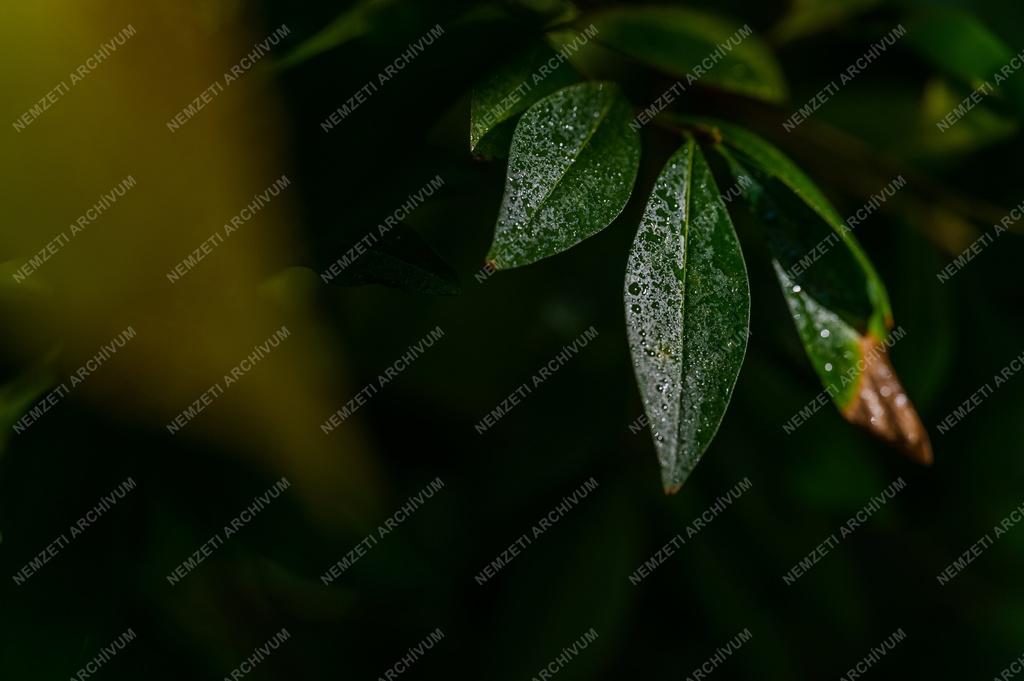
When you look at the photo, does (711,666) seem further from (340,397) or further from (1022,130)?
(1022,130)

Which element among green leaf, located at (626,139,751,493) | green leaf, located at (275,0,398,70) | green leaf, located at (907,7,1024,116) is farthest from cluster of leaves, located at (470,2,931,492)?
green leaf, located at (907,7,1024,116)

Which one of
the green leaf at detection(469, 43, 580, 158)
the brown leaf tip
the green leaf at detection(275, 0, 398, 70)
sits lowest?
the brown leaf tip

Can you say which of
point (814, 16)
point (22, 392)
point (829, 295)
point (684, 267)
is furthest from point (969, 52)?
point (22, 392)

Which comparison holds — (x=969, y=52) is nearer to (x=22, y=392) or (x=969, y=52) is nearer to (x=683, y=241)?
(x=683, y=241)

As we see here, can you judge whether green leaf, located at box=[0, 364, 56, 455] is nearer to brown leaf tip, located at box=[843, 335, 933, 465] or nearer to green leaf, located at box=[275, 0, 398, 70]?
green leaf, located at box=[275, 0, 398, 70]

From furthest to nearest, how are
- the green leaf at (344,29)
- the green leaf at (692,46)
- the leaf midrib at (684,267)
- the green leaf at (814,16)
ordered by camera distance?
the green leaf at (814,16) < the green leaf at (692,46) < the green leaf at (344,29) < the leaf midrib at (684,267)

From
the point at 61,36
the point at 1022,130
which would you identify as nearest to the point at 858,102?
the point at 1022,130

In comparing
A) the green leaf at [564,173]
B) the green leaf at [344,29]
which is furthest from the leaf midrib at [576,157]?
the green leaf at [344,29]

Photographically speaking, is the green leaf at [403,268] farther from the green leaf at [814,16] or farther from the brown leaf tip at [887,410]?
the green leaf at [814,16]
